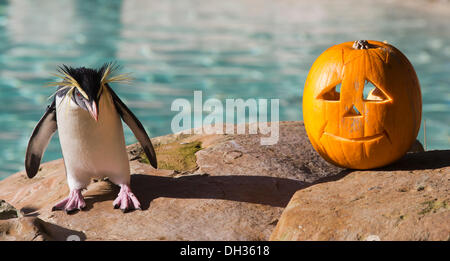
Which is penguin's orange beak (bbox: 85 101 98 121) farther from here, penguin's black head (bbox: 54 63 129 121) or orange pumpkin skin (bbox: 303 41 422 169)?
orange pumpkin skin (bbox: 303 41 422 169)

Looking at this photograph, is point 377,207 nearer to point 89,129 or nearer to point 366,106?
point 366,106

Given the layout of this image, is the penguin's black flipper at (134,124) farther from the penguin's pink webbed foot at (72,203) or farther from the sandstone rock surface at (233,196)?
the penguin's pink webbed foot at (72,203)

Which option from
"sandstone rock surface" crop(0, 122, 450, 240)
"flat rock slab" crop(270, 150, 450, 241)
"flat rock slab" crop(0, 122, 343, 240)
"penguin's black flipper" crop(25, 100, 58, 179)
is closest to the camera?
"flat rock slab" crop(270, 150, 450, 241)

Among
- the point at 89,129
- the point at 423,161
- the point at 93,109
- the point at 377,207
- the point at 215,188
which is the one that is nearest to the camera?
the point at 377,207

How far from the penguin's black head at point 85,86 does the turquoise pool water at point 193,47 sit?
5429mm

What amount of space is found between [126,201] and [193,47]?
385 inches

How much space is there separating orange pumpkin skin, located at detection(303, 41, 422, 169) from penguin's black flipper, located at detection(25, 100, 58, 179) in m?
1.64

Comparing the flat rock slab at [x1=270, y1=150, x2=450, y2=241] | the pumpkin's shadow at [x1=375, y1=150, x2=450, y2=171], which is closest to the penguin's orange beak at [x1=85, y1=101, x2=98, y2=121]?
the flat rock slab at [x1=270, y1=150, x2=450, y2=241]

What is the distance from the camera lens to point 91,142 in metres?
3.51

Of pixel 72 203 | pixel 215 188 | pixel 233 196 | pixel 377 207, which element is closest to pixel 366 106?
pixel 377 207

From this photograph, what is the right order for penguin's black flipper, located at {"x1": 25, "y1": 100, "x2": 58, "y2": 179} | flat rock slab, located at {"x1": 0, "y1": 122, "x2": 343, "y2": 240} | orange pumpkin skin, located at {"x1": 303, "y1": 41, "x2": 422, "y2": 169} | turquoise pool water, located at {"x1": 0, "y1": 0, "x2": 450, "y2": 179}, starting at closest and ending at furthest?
flat rock slab, located at {"x1": 0, "y1": 122, "x2": 343, "y2": 240} → orange pumpkin skin, located at {"x1": 303, "y1": 41, "x2": 422, "y2": 169} → penguin's black flipper, located at {"x1": 25, "y1": 100, "x2": 58, "y2": 179} → turquoise pool water, located at {"x1": 0, "y1": 0, "x2": 450, "y2": 179}

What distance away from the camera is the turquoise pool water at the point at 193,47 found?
10.2m

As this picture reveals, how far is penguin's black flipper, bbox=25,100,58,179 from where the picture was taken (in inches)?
147
